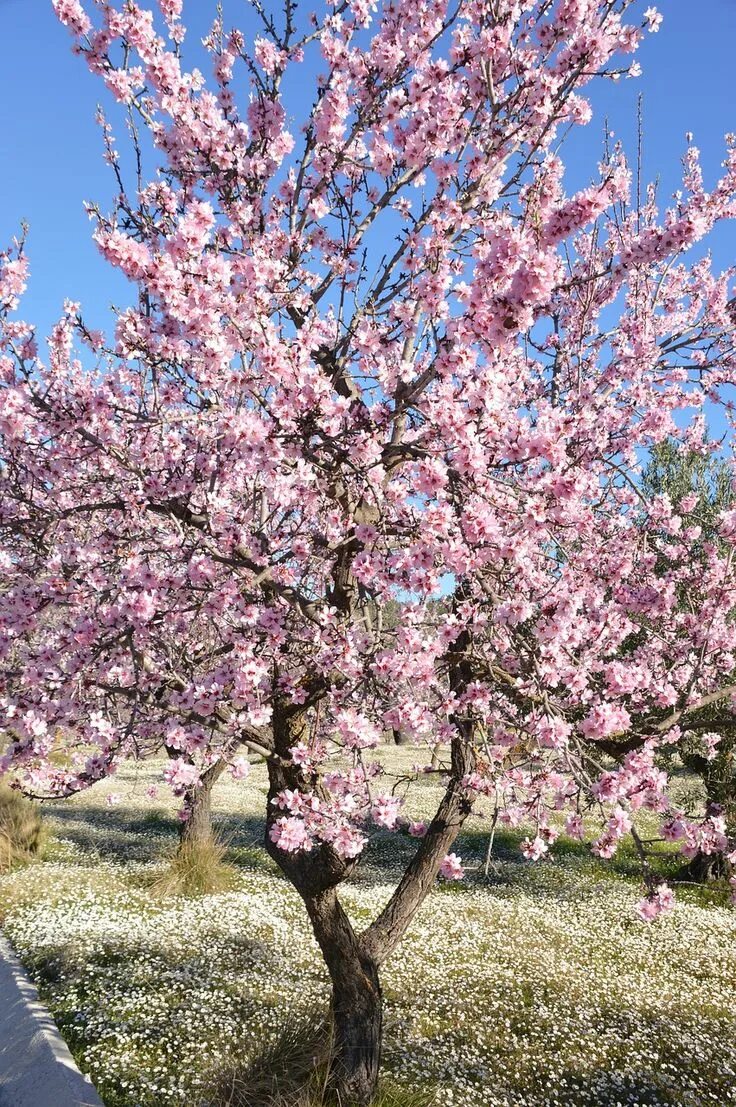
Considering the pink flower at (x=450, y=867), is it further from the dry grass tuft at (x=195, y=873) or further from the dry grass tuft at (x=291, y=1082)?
the dry grass tuft at (x=195, y=873)

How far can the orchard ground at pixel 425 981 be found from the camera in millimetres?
6824

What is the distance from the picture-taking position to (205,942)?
374 inches

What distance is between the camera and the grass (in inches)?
486

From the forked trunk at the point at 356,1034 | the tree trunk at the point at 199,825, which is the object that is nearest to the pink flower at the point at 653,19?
the forked trunk at the point at 356,1034

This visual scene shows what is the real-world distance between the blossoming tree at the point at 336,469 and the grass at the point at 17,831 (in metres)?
8.19

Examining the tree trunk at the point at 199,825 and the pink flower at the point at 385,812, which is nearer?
the pink flower at the point at 385,812

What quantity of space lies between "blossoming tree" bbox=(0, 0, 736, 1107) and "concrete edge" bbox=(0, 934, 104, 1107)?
230 cm

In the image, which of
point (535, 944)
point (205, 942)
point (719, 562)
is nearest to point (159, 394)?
point (719, 562)

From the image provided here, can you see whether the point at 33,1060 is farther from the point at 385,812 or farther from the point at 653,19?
the point at 653,19

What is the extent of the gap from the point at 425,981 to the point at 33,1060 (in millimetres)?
4775

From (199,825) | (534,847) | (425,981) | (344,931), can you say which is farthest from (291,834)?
(199,825)

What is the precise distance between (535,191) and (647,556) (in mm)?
5126

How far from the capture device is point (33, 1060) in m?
6.38

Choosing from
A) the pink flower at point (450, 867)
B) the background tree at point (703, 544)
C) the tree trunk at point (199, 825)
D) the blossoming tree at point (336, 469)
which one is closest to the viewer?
the blossoming tree at point (336, 469)
